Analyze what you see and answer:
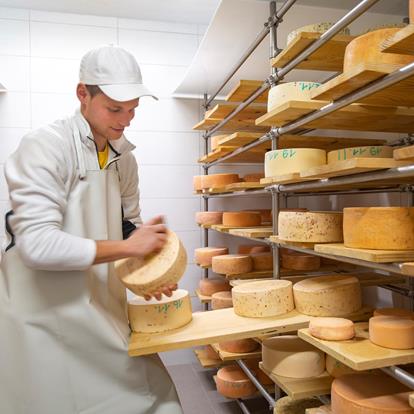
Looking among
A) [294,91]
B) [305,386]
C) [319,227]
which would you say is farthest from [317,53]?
[305,386]

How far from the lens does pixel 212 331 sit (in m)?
1.43

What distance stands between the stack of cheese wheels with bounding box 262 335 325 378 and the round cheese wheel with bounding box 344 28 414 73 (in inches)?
47.0

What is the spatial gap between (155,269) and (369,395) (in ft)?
2.73

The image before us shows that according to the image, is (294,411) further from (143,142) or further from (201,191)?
(143,142)

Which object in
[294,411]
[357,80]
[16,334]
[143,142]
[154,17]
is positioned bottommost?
[294,411]

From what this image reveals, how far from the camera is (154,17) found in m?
3.46

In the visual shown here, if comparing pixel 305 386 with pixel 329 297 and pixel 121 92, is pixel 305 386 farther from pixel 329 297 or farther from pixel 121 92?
pixel 121 92

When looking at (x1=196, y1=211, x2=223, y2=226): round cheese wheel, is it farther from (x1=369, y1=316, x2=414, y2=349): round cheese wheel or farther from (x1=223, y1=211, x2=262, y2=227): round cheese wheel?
(x1=369, y1=316, x2=414, y2=349): round cheese wheel

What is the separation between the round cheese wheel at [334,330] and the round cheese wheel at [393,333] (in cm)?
7

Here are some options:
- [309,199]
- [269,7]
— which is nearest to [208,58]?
[269,7]

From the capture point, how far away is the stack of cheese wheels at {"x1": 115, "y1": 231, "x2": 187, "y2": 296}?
4.25 feet

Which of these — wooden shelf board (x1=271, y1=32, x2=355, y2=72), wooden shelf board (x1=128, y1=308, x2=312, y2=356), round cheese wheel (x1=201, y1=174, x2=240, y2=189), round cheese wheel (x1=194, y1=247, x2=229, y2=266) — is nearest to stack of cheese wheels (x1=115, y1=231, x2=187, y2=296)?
wooden shelf board (x1=128, y1=308, x2=312, y2=356)

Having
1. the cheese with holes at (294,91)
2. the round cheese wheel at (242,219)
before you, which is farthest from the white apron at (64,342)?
the round cheese wheel at (242,219)

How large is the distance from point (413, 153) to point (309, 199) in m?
2.58
